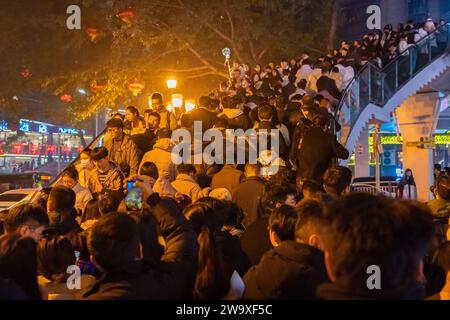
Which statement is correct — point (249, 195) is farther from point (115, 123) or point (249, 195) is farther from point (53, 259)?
point (53, 259)

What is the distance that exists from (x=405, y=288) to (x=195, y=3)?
16293 millimetres

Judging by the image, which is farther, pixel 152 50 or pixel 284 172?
pixel 152 50

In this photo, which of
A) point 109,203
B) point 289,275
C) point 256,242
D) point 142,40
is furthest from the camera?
point 142,40

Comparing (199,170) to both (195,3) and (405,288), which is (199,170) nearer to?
(405,288)

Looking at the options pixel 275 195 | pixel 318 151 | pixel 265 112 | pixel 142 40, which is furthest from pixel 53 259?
pixel 142 40

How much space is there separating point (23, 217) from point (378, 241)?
2.73m

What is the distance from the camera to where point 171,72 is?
65.1ft

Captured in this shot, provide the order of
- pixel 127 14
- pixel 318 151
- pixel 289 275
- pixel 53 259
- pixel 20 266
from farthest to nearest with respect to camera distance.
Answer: pixel 127 14 → pixel 318 151 → pixel 53 259 → pixel 20 266 → pixel 289 275

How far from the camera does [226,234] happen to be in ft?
13.8

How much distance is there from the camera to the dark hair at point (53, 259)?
3.80 m

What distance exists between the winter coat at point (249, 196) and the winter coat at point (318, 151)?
1408 mm

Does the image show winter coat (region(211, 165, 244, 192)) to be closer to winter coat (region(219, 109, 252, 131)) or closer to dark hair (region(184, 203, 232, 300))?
winter coat (region(219, 109, 252, 131))

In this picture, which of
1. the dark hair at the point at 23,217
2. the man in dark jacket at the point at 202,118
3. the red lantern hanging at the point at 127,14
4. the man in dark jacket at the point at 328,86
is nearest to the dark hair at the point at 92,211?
the dark hair at the point at 23,217

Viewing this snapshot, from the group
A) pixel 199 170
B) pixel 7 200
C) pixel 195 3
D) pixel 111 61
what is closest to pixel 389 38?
pixel 195 3
